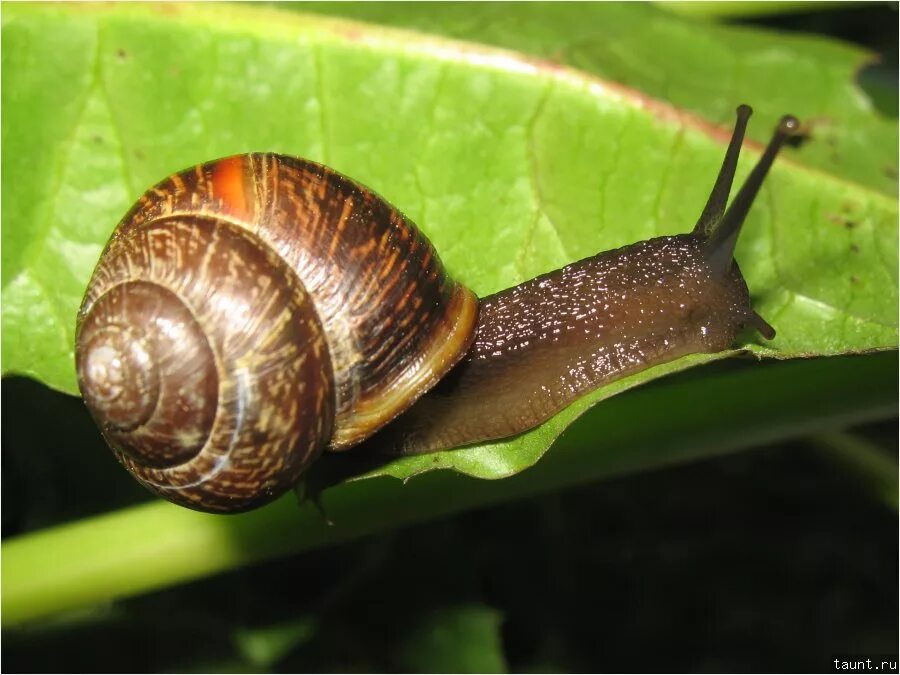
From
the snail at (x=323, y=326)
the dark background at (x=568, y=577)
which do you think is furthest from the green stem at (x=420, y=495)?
the dark background at (x=568, y=577)

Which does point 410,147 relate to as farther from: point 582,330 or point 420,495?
point 420,495

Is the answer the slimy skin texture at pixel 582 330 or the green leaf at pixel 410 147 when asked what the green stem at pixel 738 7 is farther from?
the slimy skin texture at pixel 582 330

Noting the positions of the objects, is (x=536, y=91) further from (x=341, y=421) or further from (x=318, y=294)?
(x=341, y=421)

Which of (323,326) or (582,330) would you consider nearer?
(323,326)

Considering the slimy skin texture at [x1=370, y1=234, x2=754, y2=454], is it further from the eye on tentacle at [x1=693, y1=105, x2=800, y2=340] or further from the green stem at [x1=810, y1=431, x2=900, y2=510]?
the green stem at [x1=810, y1=431, x2=900, y2=510]

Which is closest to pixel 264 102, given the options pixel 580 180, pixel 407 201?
pixel 407 201

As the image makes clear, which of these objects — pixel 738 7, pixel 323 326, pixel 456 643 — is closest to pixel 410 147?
pixel 323 326

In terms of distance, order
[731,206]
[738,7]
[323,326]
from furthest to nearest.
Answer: [738,7]
[731,206]
[323,326]

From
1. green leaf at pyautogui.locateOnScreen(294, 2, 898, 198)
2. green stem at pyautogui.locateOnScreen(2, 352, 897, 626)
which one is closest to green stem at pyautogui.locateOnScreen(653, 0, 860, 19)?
green leaf at pyautogui.locateOnScreen(294, 2, 898, 198)
